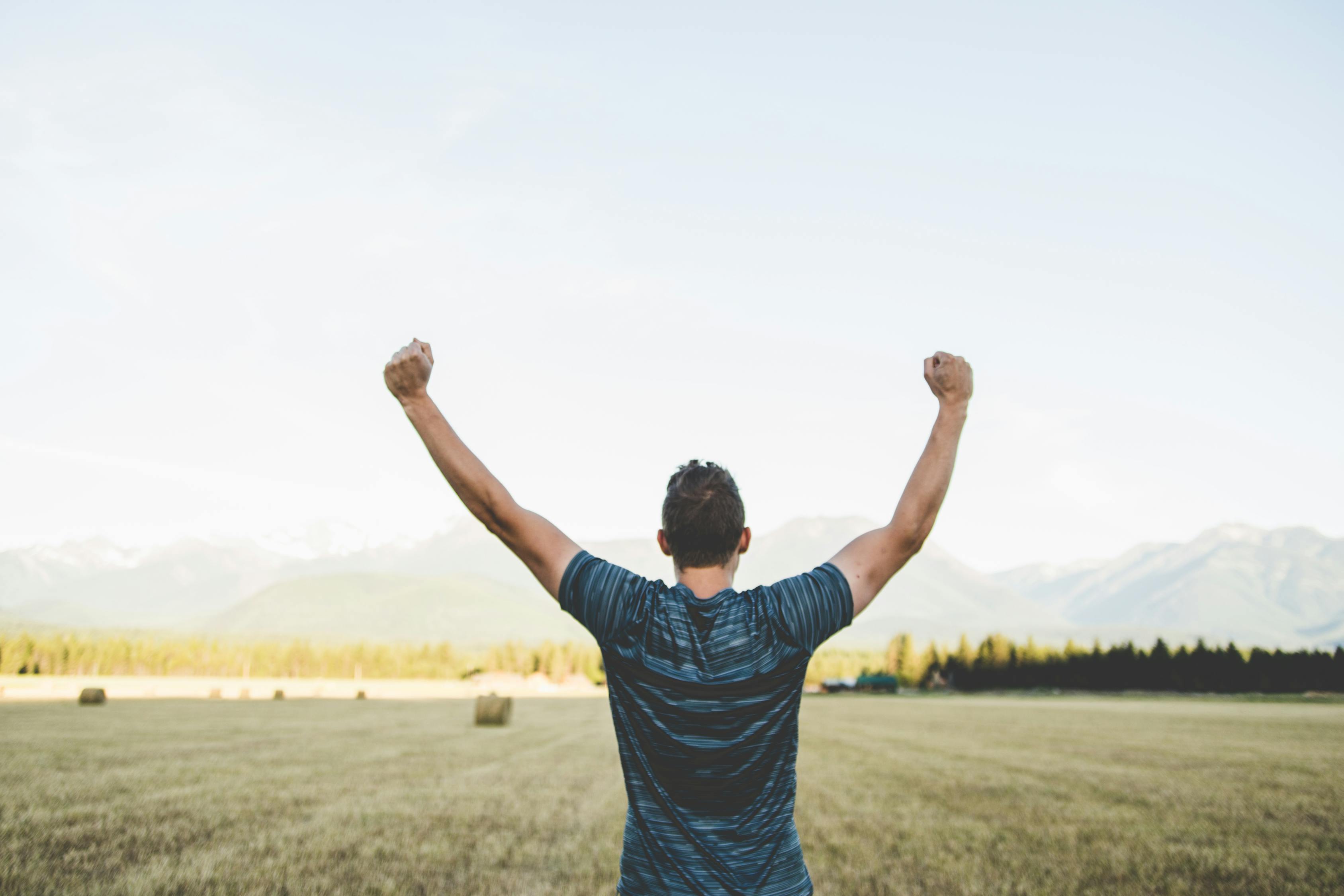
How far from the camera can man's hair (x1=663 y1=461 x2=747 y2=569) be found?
3.03 meters

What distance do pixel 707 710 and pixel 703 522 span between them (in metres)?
0.63

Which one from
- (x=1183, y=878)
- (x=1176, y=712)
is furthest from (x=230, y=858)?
(x=1176, y=712)

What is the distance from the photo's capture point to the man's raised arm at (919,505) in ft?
9.82

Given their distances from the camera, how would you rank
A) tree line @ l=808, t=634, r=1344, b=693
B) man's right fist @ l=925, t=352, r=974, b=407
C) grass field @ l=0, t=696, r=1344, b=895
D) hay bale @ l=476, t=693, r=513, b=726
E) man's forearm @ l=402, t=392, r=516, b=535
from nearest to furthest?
1. man's forearm @ l=402, t=392, r=516, b=535
2. man's right fist @ l=925, t=352, r=974, b=407
3. grass field @ l=0, t=696, r=1344, b=895
4. hay bale @ l=476, t=693, r=513, b=726
5. tree line @ l=808, t=634, r=1344, b=693

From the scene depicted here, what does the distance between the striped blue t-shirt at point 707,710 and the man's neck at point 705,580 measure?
53 mm

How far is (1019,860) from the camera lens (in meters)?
10.2

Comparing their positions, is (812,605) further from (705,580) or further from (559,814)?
(559,814)

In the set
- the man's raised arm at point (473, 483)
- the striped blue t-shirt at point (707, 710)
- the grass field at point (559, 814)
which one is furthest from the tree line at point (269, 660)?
the man's raised arm at point (473, 483)

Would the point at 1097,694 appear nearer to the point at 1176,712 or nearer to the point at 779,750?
the point at 1176,712

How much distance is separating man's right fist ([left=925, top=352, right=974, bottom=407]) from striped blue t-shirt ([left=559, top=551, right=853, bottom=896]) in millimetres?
882

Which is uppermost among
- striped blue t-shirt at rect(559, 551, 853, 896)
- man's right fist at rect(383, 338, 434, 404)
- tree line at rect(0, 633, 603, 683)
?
man's right fist at rect(383, 338, 434, 404)

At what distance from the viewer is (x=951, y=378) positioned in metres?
3.34

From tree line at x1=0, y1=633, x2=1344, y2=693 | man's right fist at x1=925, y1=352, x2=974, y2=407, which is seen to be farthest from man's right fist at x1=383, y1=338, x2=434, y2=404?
tree line at x1=0, y1=633, x2=1344, y2=693

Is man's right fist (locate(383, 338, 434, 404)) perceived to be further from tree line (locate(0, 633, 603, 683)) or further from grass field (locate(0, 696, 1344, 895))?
tree line (locate(0, 633, 603, 683))
